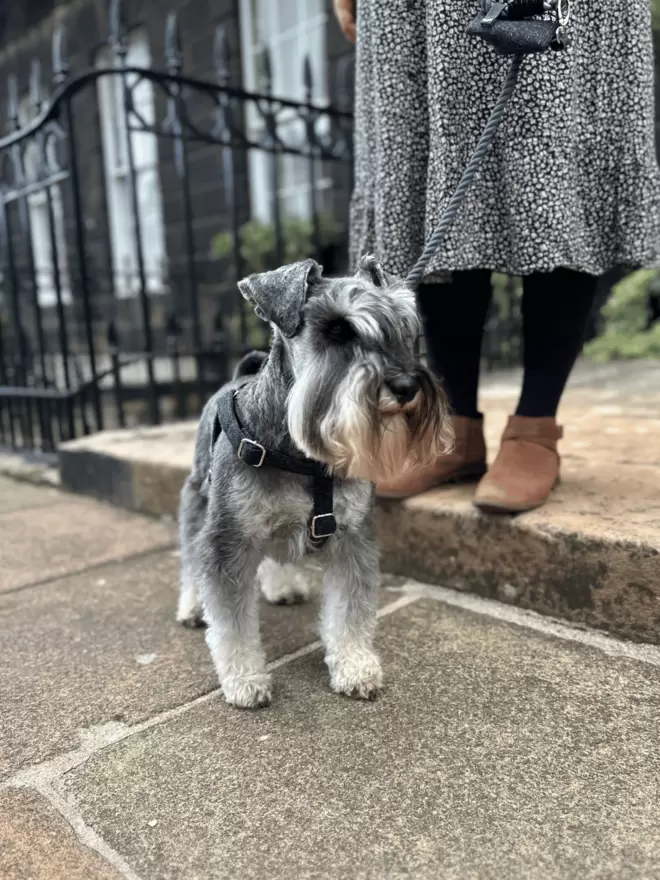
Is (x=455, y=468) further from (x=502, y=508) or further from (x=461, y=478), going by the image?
(x=502, y=508)

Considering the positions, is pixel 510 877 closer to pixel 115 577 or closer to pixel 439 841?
pixel 439 841

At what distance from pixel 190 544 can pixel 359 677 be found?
2.64 feet

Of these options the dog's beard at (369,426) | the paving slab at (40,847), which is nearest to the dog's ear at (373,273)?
the dog's beard at (369,426)

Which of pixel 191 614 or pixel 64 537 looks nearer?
pixel 191 614

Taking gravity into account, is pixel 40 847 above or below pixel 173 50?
below

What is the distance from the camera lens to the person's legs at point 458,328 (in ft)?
8.67

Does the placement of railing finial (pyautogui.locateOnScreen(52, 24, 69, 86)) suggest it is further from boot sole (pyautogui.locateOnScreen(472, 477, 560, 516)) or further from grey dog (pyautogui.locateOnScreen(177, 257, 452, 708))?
boot sole (pyautogui.locateOnScreen(472, 477, 560, 516))

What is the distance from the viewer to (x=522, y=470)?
2484 millimetres

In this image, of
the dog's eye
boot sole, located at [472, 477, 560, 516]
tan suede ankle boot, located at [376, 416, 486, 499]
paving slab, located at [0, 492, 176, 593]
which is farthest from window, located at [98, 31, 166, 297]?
the dog's eye

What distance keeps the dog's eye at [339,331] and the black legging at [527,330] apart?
1002mm

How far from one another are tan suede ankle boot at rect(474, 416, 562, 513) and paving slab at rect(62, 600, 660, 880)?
0.49 metres

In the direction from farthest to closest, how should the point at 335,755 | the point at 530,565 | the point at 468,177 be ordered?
the point at 530,565, the point at 468,177, the point at 335,755

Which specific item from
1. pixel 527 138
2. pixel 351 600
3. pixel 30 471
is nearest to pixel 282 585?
pixel 351 600

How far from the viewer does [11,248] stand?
5.13 m
